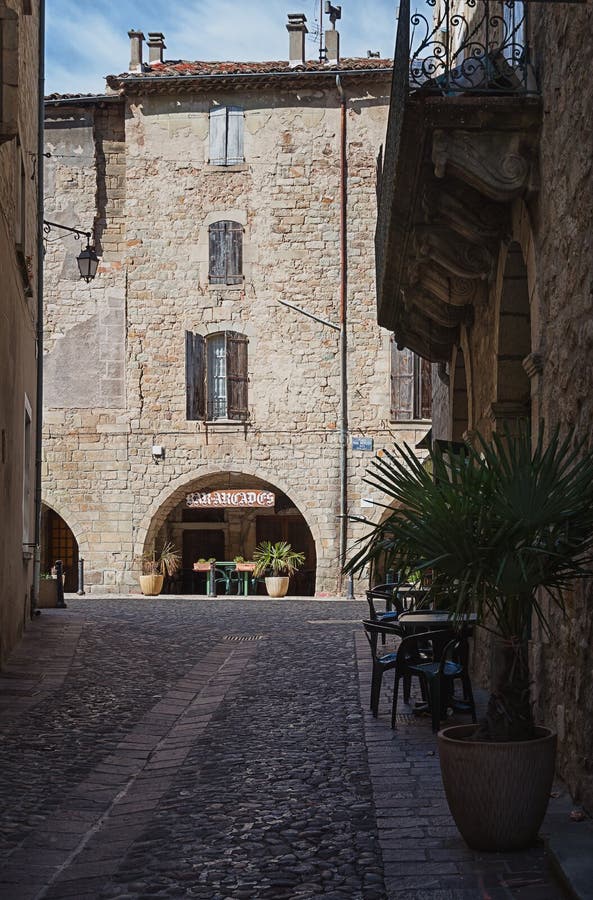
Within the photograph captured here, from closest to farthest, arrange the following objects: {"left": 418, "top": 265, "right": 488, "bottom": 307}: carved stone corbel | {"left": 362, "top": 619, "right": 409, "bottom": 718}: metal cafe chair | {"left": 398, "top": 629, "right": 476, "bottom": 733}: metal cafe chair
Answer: {"left": 398, "top": 629, "right": 476, "bottom": 733}: metal cafe chair
{"left": 362, "top": 619, "right": 409, "bottom": 718}: metal cafe chair
{"left": 418, "top": 265, "right": 488, "bottom": 307}: carved stone corbel

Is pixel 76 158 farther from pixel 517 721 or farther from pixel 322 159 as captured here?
pixel 517 721

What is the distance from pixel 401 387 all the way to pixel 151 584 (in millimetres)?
6571

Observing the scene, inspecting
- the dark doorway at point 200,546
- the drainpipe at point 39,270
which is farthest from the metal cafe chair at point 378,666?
the dark doorway at point 200,546

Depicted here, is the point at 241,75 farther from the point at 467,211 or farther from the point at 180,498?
the point at 467,211

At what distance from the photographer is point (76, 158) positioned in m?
25.9

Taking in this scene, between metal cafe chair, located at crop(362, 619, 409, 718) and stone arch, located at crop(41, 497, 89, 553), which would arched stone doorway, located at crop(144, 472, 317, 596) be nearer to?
stone arch, located at crop(41, 497, 89, 553)

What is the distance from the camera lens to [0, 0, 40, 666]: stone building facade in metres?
9.84

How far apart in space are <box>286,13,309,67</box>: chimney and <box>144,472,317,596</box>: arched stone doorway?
9.37m

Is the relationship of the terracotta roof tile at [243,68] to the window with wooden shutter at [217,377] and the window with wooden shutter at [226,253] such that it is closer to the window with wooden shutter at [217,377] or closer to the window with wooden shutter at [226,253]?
the window with wooden shutter at [226,253]

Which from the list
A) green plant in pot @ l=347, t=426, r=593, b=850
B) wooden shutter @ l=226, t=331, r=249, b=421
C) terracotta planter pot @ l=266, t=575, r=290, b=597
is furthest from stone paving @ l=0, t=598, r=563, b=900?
wooden shutter @ l=226, t=331, r=249, b=421

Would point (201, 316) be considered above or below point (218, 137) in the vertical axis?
below

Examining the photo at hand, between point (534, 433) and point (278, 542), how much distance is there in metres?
20.3

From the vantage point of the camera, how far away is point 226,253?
2542 centimetres

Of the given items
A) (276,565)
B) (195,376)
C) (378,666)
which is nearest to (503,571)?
(378,666)
